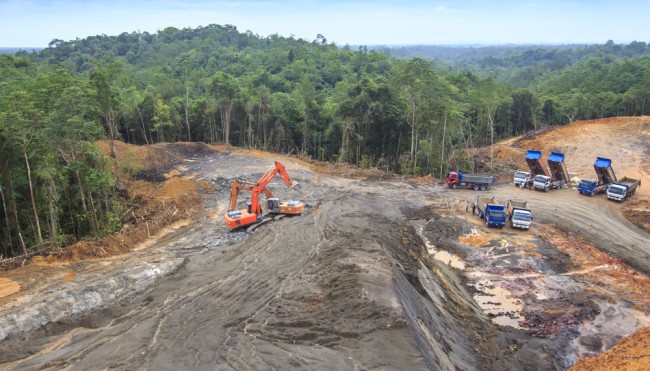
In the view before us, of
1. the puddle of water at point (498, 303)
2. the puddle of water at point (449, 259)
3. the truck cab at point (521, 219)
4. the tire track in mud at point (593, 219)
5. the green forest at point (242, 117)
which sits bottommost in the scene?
the puddle of water at point (498, 303)

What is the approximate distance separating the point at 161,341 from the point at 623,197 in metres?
32.8

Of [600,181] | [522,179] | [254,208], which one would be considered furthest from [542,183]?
[254,208]

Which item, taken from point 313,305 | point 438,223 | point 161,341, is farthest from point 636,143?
point 161,341

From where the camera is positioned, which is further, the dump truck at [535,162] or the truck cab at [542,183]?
the dump truck at [535,162]

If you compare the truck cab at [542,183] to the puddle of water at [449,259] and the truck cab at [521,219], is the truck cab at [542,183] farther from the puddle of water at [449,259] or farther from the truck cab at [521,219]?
the puddle of water at [449,259]

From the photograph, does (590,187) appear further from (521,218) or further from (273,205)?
(273,205)

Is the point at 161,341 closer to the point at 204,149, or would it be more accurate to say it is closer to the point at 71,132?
the point at 71,132

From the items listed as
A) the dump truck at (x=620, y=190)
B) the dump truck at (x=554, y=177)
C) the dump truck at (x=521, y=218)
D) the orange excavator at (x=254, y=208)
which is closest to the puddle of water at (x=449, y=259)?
the dump truck at (x=521, y=218)

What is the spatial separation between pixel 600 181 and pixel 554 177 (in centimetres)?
332

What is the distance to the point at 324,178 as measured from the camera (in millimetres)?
36531

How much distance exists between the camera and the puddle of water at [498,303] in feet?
58.5

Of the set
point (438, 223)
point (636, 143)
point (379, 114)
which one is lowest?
point (438, 223)

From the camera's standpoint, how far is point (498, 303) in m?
19.0

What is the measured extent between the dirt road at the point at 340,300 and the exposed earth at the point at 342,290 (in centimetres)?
7
